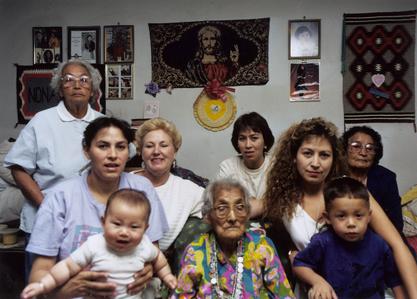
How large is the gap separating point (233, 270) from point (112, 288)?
1.76 feet

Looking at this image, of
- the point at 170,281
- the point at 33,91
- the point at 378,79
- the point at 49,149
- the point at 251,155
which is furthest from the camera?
the point at 33,91

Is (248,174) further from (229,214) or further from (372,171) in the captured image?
(229,214)

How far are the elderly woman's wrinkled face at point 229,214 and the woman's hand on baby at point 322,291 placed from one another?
15.8 inches

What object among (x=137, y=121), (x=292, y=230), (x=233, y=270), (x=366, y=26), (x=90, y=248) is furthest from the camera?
(x=137, y=121)

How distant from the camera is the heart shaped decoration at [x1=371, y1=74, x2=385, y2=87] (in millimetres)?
4039

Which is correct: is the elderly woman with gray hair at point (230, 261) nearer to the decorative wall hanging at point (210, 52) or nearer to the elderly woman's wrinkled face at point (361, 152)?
the elderly woman's wrinkled face at point (361, 152)

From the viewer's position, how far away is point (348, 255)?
187 centimetres

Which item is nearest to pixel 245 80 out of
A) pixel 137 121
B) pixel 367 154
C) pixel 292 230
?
pixel 137 121

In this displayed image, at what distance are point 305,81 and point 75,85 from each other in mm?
2495

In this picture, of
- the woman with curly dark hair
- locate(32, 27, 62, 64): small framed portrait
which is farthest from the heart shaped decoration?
locate(32, 27, 62, 64): small framed portrait

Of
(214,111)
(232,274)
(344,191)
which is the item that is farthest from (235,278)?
(214,111)

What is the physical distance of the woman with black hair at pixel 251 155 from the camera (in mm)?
2930

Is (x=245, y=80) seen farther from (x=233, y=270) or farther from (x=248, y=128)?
(x=233, y=270)

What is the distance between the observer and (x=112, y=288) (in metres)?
1.66
